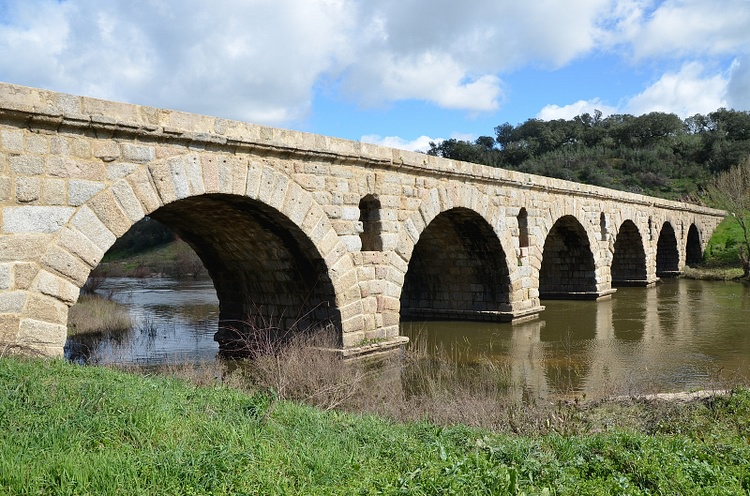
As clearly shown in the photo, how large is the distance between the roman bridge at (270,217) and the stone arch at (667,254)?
12.1 meters

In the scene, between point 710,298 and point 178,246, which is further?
point 178,246

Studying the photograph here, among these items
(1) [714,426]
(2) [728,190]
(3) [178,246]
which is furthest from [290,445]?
(3) [178,246]

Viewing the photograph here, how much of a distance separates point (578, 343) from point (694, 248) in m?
24.7

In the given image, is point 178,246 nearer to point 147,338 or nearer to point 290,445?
point 147,338

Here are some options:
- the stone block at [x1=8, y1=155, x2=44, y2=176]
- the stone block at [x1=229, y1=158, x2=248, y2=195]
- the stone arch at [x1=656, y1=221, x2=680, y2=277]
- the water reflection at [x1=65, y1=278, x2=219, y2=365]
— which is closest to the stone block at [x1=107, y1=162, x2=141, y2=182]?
the stone block at [x1=8, y1=155, x2=44, y2=176]

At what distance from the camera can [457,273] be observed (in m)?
15.6

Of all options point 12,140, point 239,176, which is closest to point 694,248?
point 239,176

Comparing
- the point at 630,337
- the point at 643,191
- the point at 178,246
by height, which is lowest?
the point at 630,337

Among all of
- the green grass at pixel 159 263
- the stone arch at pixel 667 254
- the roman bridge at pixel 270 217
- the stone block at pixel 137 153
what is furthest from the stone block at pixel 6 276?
the green grass at pixel 159 263

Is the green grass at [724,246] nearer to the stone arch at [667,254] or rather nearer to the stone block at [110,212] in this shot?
the stone arch at [667,254]

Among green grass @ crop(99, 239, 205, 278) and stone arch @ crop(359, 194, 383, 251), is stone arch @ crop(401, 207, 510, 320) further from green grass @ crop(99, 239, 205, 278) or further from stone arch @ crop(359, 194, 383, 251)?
green grass @ crop(99, 239, 205, 278)

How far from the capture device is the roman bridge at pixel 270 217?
6.43 meters

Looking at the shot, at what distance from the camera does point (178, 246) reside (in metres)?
42.0

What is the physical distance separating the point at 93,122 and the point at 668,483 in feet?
20.6
